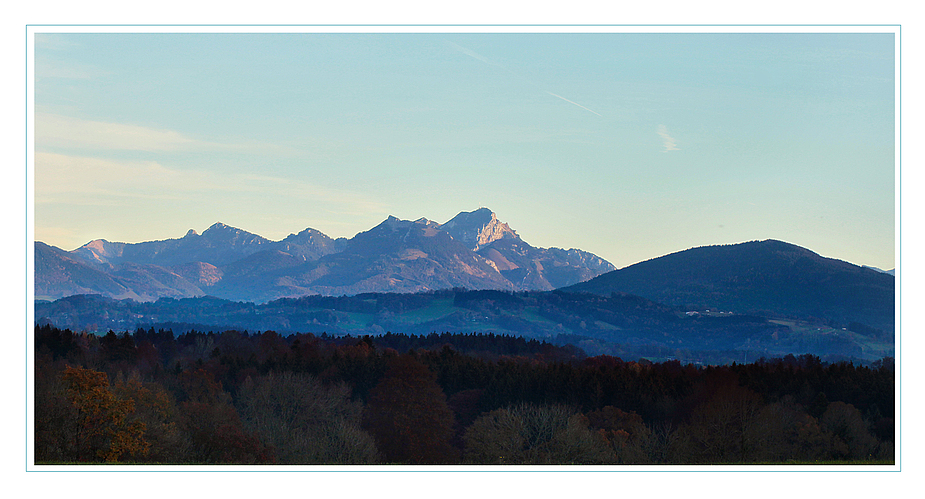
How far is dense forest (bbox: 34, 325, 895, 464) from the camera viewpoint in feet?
165

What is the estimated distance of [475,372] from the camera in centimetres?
11081

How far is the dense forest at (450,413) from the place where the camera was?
50.3 metres

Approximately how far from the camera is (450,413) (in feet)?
265

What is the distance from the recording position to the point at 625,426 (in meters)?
78.8

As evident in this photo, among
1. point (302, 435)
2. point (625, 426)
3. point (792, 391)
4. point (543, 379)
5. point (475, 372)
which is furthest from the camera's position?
point (475, 372)
